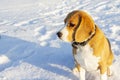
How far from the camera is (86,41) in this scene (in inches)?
142

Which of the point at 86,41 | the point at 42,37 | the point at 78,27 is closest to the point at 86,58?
the point at 86,41

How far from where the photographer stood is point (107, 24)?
272 inches

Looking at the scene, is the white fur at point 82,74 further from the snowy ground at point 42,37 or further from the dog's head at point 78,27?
the dog's head at point 78,27

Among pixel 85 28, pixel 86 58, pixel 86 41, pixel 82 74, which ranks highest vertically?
pixel 85 28

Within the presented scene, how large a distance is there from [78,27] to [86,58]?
1.68 ft

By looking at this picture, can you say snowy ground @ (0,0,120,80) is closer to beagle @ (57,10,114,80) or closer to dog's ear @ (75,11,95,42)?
beagle @ (57,10,114,80)

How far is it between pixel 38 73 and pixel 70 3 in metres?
6.02

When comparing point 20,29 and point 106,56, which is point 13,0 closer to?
point 20,29

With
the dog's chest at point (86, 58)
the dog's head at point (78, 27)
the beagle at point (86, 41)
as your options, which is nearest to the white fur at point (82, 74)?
the beagle at point (86, 41)

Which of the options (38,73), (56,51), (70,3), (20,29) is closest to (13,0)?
(70,3)

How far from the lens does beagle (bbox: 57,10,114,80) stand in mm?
3484

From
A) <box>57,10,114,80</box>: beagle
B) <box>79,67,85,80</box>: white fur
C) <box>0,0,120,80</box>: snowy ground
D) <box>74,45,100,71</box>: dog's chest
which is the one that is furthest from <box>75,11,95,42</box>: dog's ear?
<box>0,0,120,80</box>: snowy ground

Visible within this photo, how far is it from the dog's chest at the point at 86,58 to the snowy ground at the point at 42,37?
390mm

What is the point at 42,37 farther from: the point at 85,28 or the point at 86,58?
the point at 85,28
